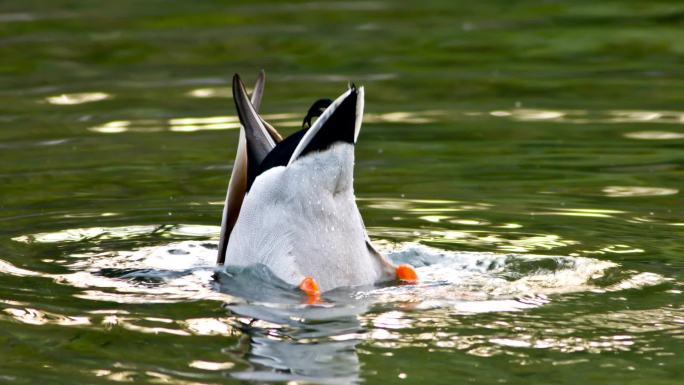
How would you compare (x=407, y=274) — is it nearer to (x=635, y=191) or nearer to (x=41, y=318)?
(x=41, y=318)

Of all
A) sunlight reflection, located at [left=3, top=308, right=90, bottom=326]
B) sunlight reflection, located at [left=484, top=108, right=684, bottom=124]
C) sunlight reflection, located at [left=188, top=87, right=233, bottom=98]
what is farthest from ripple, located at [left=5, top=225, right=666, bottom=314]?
sunlight reflection, located at [left=188, top=87, right=233, bottom=98]

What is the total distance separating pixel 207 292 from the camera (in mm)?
6453

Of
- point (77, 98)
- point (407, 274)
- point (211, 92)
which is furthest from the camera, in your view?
point (211, 92)

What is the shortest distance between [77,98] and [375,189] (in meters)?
4.09

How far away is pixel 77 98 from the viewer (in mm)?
11938

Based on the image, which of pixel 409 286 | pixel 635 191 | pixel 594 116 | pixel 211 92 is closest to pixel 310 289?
pixel 409 286

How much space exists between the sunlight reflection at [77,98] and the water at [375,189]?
0.04m

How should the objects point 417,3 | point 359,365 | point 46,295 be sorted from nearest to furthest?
1. point 359,365
2. point 46,295
3. point 417,3

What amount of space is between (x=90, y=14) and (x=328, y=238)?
9306 millimetres

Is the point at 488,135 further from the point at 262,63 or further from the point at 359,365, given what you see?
the point at 359,365

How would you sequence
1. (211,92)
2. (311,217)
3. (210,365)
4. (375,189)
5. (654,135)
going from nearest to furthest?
(210,365) → (311,217) → (375,189) → (654,135) → (211,92)

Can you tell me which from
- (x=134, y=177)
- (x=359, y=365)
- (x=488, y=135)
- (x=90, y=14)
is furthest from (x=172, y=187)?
(x=90, y=14)

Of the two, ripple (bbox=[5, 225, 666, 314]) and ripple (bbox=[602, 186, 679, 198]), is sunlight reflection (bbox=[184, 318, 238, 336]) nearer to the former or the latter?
→ ripple (bbox=[5, 225, 666, 314])

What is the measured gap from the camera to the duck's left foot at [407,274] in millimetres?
6609
